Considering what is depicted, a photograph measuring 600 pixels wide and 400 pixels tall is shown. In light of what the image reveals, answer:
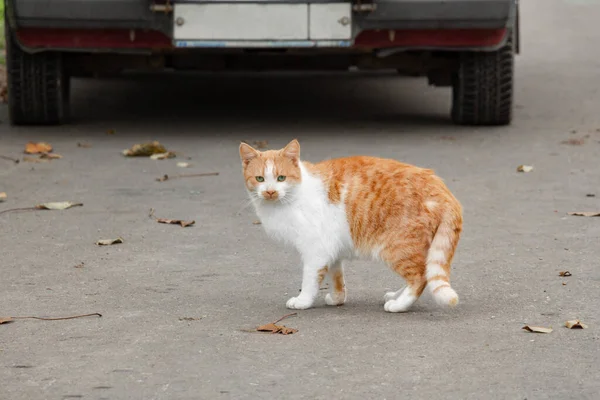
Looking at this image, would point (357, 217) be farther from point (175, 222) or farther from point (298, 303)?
point (175, 222)

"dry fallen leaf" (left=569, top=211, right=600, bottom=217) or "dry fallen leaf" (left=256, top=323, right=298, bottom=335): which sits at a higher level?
"dry fallen leaf" (left=256, top=323, right=298, bottom=335)

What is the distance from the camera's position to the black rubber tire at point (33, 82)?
8648 millimetres

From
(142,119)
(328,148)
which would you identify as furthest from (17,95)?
(328,148)

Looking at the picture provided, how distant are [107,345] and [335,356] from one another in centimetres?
75

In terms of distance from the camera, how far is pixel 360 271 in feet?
16.9

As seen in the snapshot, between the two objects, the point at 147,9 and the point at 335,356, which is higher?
the point at 147,9

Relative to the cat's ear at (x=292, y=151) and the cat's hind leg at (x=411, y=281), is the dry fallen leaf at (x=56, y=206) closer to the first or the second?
the cat's ear at (x=292, y=151)

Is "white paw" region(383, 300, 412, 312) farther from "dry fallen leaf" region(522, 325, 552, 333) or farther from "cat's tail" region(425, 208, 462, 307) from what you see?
"dry fallen leaf" region(522, 325, 552, 333)

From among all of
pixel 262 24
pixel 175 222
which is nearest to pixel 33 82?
pixel 262 24

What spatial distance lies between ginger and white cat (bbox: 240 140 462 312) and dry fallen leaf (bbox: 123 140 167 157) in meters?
3.50

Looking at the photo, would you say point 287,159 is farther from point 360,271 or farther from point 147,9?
point 147,9

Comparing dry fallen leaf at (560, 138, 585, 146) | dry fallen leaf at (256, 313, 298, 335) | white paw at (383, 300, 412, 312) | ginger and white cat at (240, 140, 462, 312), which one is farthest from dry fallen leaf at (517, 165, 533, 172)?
dry fallen leaf at (256, 313, 298, 335)

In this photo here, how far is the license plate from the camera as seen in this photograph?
307 inches

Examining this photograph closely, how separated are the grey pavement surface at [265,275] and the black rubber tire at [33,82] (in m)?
0.17
